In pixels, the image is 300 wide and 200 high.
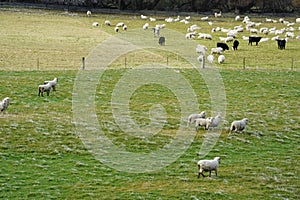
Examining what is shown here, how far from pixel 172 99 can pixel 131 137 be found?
938 centimetres

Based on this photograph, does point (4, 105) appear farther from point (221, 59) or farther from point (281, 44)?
point (281, 44)

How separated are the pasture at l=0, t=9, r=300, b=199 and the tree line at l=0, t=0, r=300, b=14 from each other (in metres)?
52.7

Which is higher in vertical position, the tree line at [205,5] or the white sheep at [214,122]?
the tree line at [205,5]

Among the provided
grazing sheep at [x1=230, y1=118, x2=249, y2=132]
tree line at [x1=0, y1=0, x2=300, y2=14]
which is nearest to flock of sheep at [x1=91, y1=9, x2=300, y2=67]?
tree line at [x1=0, y1=0, x2=300, y2=14]

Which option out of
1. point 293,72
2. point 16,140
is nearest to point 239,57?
point 293,72

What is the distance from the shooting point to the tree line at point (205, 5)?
109 meters

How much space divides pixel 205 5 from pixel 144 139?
284ft

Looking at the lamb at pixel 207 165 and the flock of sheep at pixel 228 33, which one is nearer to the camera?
the lamb at pixel 207 165

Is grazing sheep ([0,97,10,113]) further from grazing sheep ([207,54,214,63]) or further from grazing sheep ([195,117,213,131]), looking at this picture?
grazing sheep ([207,54,214,63])

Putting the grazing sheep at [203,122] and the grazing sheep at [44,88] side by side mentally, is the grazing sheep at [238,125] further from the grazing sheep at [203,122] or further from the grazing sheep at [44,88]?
the grazing sheep at [44,88]

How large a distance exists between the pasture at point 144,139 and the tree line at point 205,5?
52677mm

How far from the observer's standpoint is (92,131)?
1152 inches

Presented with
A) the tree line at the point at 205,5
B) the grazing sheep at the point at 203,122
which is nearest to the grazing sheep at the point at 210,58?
the grazing sheep at the point at 203,122

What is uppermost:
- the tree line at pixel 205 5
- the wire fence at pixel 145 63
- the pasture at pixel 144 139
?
the tree line at pixel 205 5
